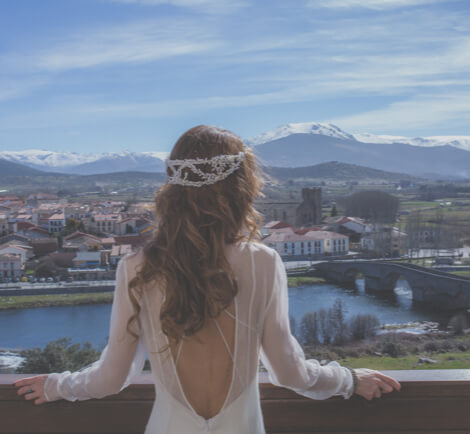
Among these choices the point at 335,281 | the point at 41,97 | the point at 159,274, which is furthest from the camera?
the point at 41,97

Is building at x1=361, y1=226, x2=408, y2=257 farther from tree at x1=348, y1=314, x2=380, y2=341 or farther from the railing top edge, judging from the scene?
the railing top edge

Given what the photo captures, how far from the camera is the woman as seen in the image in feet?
1.59

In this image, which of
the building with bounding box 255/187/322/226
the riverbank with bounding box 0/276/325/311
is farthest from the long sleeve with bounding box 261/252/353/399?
the building with bounding box 255/187/322/226

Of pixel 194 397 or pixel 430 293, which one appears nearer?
pixel 194 397

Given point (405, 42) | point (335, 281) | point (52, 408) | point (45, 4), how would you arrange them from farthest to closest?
point (405, 42), point (335, 281), point (45, 4), point (52, 408)

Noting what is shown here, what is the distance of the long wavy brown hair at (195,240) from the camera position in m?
0.48

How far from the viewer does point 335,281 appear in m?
11.5

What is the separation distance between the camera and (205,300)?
49cm

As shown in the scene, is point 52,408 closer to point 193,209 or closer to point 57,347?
point 193,209

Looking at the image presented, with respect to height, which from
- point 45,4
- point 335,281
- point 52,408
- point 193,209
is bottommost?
point 335,281

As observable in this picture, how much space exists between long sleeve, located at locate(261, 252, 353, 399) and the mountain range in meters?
17.2

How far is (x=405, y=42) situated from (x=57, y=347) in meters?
18.5

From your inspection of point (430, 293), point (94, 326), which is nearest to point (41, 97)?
point (94, 326)

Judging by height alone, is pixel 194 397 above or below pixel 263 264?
below
